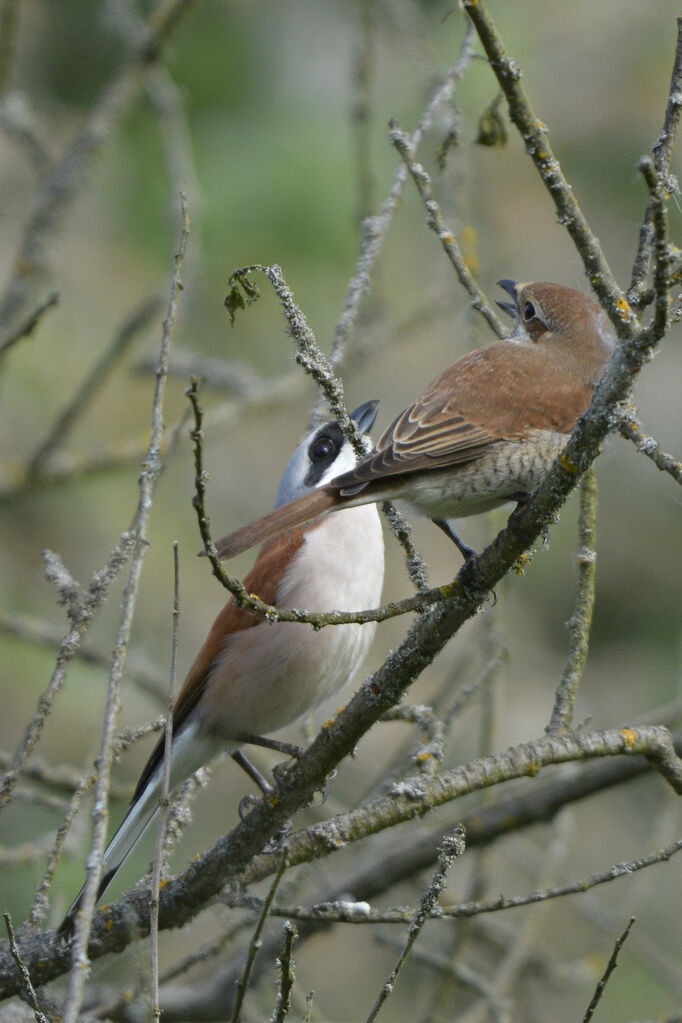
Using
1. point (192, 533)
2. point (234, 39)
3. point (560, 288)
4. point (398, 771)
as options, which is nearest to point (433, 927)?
point (398, 771)

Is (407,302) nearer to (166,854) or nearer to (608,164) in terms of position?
(608,164)

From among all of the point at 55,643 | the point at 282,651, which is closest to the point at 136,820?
the point at 282,651

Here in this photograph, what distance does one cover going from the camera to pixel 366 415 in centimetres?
405

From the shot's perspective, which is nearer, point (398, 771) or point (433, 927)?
point (398, 771)

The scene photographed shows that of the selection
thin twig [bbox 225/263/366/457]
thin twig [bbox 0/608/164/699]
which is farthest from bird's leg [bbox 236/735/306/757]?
thin twig [bbox 225/263/366/457]

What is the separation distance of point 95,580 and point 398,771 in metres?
1.26

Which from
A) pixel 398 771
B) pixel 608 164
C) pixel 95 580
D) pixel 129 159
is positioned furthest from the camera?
pixel 608 164

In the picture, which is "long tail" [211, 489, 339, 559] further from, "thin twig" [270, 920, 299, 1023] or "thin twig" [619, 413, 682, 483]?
"thin twig" [270, 920, 299, 1023]

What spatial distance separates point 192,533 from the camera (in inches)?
327

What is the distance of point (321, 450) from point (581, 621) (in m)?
1.53

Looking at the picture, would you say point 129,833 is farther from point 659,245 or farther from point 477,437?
point 659,245

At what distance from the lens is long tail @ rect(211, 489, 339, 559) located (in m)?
2.49

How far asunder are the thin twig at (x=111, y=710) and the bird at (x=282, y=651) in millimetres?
1611

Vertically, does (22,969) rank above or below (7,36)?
below
